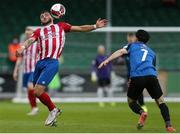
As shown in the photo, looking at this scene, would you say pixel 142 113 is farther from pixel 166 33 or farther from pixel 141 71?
pixel 166 33

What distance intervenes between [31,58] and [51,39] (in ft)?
18.4

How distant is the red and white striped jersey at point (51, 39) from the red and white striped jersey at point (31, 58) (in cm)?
515

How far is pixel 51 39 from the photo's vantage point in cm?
1552

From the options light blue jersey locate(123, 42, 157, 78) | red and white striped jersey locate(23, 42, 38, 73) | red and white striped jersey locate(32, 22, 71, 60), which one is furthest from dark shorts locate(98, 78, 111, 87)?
light blue jersey locate(123, 42, 157, 78)

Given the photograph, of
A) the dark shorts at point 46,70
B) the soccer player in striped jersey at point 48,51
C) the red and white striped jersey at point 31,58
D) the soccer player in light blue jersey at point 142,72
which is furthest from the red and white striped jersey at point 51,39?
the red and white striped jersey at point 31,58

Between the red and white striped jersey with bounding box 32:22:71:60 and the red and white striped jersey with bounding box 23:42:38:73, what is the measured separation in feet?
16.9

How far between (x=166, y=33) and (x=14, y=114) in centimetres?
1131

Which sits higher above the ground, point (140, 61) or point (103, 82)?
point (140, 61)

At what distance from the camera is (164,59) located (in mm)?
30328

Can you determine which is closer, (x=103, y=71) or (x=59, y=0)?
(x=103, y=71)

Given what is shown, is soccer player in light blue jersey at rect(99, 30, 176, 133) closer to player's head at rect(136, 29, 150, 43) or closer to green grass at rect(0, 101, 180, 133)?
player's head at rect(136, 29, 150, 43)

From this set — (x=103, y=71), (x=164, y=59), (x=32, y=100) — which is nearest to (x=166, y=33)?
(x=164, y=59)

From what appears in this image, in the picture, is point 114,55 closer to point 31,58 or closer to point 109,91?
point 31,58

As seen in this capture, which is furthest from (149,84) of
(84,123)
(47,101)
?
(84,123)
